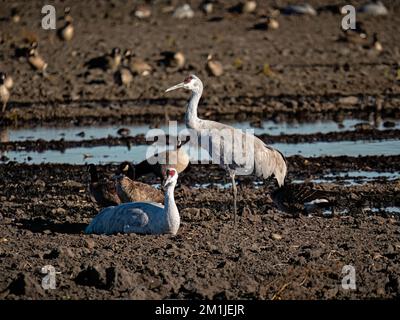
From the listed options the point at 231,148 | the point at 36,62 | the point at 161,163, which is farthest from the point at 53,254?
the point at 36,62

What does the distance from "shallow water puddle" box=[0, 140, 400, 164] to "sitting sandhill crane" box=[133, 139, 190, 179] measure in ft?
3.90

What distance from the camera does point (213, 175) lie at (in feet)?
48.3

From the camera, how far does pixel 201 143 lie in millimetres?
12406

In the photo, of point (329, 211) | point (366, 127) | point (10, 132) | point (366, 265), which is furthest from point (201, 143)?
point (10, 132)

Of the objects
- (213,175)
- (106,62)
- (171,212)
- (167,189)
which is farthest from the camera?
(106,62)

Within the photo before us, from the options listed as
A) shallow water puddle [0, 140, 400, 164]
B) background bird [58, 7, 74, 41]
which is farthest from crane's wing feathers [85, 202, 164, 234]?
background bird [58, 7, 74, 41]

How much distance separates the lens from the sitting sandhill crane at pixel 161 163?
1445cm

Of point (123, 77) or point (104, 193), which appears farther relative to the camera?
point (123, 77)

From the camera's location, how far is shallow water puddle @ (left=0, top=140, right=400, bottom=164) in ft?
52.2

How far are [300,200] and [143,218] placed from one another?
83.9 inches

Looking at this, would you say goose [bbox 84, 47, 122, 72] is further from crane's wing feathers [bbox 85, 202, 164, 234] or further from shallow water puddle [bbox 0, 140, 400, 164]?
crane's wing feathers [bbox 85, 202, 164, 234]

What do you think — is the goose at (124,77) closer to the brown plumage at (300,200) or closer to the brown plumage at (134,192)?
the brown plumage at (134,192)

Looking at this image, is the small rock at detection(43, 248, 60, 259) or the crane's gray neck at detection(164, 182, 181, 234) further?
the crane's gray neck at detection(164, 182, 181, 234)

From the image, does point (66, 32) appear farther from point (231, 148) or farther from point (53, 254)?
point (53, 254)
